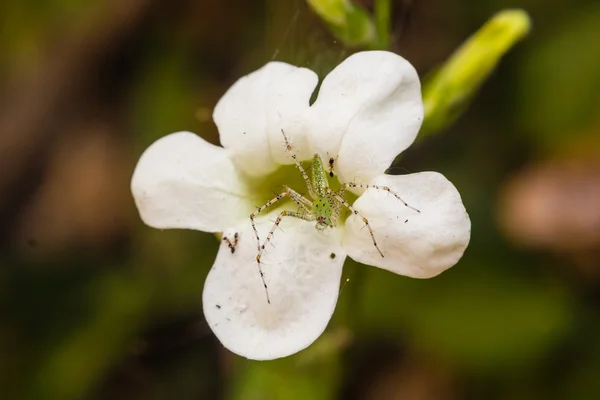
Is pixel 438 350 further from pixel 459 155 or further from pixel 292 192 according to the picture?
pixel 292 192

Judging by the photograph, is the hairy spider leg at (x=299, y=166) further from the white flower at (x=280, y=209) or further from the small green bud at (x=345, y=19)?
the small green bud at (x=345, y=19)

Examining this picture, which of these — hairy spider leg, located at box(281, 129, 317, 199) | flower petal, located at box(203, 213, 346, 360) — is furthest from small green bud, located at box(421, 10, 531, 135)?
flower petal, located at box(203, 213, 346, 360)

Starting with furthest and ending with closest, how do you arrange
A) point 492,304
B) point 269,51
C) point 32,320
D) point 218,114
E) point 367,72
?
point 32,320 → point 492,304 → point 269,51 → point 218,114 → point 367,72

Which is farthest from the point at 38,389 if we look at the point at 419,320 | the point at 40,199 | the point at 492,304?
the point at 492,304

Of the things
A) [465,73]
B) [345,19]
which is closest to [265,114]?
[345,19]

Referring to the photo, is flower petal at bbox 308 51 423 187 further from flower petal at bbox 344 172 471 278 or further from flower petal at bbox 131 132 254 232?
flower petal at bbox 131 132 254 232

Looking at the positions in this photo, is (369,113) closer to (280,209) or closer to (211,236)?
(280,209)

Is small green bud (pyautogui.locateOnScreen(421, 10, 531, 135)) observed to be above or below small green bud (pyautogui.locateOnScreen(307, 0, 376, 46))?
below
